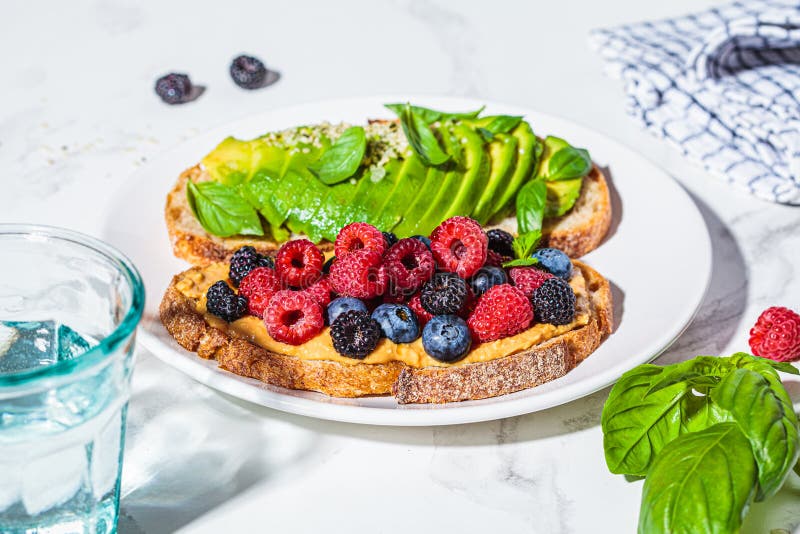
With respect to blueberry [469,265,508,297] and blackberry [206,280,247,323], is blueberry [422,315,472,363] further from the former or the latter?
blackberry [206,280,247,323]

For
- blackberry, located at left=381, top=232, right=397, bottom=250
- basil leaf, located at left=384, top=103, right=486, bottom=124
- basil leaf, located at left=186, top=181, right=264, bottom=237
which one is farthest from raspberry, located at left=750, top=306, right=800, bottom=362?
basil leaf, located at left=186, top=181, right=264, bottom=237

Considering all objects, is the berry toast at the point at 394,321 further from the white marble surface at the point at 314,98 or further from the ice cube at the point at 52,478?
the ice cube at the point at 52,478

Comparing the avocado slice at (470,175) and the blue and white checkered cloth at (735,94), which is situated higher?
the blue and white checkered cloth at (735,94)

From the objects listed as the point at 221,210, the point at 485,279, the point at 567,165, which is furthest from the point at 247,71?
the point at 485,279

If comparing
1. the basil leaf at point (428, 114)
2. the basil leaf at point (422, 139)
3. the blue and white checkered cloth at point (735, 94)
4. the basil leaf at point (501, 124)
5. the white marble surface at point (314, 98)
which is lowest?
the white marble surface at point (314, 98)

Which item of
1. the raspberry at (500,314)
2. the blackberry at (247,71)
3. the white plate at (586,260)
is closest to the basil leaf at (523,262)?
the raspberry at (500,314)

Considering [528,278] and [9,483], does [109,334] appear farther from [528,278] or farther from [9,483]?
[528,278]
